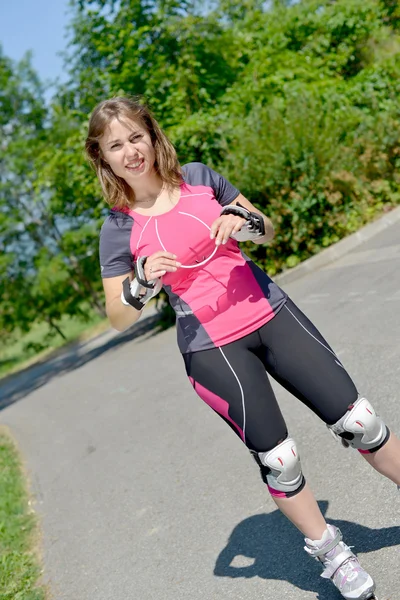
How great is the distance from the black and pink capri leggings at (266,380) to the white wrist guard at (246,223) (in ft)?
1.11

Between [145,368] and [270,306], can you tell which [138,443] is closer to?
[145,368]

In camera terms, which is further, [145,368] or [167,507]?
[145,368]

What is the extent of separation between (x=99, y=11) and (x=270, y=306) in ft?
38.8

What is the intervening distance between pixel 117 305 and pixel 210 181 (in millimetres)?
659

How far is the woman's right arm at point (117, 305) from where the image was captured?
2707 millimetres

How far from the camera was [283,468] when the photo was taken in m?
2.61

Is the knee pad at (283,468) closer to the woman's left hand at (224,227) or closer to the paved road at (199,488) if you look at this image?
the paved road at (199,488)

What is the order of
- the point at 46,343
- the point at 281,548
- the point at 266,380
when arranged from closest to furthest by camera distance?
the point at 266,380, the point at 281,548, the point at 46,343

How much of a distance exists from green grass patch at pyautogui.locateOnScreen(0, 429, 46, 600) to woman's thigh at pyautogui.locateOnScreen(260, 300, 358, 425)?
2394mm

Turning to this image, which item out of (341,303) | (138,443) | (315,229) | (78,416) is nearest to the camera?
(138,443)

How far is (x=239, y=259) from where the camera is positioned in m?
2.77

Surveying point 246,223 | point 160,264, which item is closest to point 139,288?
point 160,264

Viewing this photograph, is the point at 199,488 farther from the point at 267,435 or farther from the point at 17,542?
the point at 267,435

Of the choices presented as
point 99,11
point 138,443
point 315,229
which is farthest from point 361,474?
point 99,11
